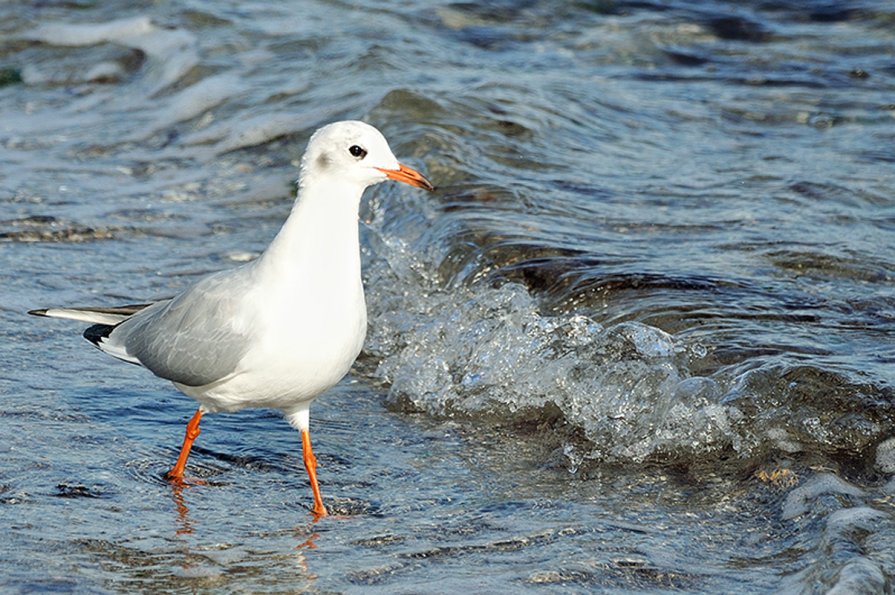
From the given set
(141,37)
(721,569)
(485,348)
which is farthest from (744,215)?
(141,37)

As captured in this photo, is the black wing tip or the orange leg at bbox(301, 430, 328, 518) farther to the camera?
the black wing tip

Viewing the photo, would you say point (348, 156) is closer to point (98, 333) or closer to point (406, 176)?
point (406, 176)

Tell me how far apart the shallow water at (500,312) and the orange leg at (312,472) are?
0.12 m

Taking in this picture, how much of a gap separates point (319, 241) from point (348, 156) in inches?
12.9

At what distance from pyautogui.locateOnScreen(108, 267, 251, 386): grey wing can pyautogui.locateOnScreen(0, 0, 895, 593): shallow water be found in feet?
1.27

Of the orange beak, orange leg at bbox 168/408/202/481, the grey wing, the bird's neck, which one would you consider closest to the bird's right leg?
orange leg at bbox 168/408/202/481

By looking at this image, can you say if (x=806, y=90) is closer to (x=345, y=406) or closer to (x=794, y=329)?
(x=794, y=329)

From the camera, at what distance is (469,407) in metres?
5.70

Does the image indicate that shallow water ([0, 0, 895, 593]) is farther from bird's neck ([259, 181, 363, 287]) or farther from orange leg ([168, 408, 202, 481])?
bird's neck ([259, 181, 363, 287])

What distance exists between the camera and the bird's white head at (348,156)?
4551 mm

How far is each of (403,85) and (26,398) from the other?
496 centimetres

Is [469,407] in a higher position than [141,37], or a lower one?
lower

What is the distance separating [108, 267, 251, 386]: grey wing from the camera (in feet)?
14.8

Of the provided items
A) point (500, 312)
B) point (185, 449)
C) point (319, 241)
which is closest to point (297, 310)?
point (319, 241)
